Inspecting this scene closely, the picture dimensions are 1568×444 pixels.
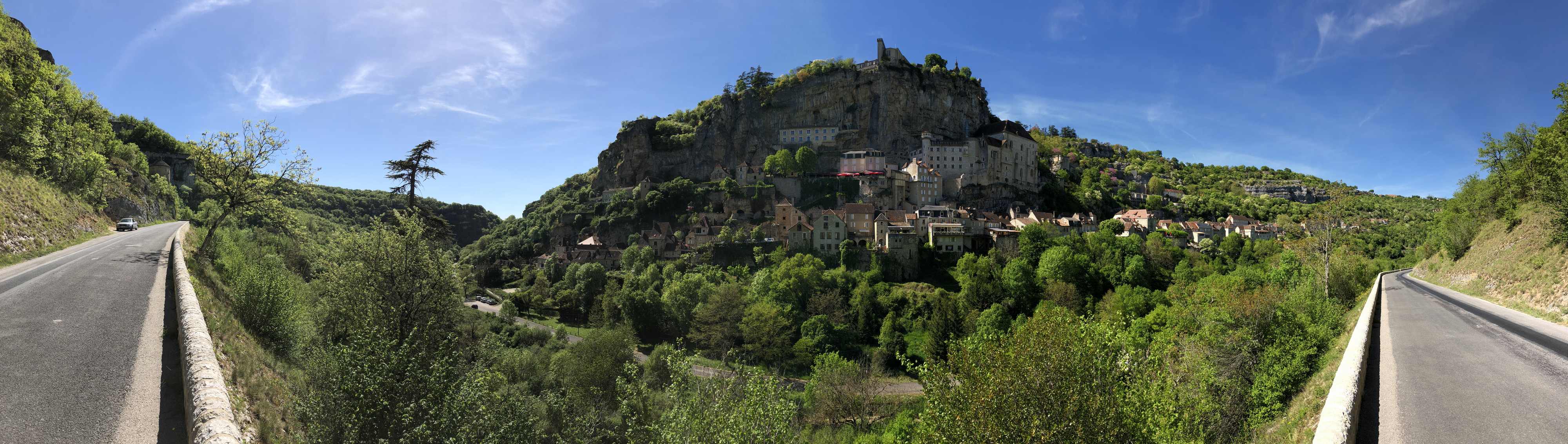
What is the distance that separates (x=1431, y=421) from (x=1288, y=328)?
36.8ft

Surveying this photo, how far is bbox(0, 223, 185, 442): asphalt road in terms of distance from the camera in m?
5.26

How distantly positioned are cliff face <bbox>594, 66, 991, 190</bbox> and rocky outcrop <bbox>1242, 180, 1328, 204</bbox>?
69.1 meters

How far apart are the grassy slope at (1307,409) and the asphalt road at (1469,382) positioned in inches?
24.5

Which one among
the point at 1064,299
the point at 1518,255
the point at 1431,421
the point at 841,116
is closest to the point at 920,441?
the point at 1431,421

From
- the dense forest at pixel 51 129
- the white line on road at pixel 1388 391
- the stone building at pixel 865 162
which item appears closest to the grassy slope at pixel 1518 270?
the white line on road at pixel 1388 391

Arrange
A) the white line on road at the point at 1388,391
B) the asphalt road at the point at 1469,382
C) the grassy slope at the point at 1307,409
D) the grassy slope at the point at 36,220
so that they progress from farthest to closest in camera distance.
Result: the grassy slope at the point at 36,220, the grassy slope at the point at 1307,409, the white line on road at the point at 1388,391, the asphalt road at the point at 1469,382

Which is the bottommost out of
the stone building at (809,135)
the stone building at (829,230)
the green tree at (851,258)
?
the green tree at (851,258)

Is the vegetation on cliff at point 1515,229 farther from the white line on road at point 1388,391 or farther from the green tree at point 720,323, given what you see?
the green tree at point 720,323

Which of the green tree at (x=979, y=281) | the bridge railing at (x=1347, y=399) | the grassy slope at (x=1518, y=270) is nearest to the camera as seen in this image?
the bridge railing at (x=1347, y=399)

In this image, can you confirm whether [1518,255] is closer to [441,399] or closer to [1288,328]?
[1288,328]

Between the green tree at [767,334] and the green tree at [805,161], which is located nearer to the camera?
the green tree at [767,334]

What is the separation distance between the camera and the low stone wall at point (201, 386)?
518 cm

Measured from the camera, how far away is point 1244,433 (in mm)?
12219

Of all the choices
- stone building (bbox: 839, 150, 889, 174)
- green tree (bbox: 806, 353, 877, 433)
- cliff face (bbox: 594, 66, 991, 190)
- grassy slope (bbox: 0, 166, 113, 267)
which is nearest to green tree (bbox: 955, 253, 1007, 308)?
green tree (bbox: 806, 353, 877, 433)
